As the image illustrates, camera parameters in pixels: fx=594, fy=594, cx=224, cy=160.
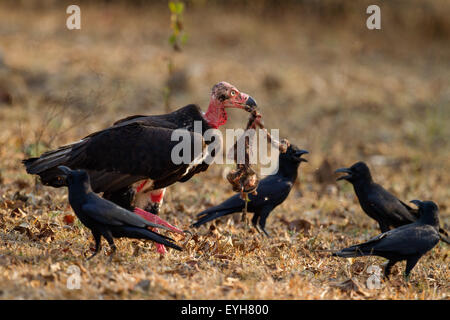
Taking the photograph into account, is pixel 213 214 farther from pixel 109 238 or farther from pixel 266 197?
pixel 109 238

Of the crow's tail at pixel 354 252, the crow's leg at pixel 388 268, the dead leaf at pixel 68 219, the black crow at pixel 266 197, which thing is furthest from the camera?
the black crow at pixel 266 197

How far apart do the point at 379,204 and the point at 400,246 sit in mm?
1148

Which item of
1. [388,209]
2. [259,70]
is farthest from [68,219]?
[259,70]

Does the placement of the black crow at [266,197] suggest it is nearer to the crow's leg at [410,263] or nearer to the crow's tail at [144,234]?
the crow's tail at [144,234]

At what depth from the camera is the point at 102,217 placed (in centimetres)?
472

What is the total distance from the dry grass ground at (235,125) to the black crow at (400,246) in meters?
0.23

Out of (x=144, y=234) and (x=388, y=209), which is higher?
(x=144, y=234)

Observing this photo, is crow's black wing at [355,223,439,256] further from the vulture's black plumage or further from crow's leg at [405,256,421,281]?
the vulture's black plumage

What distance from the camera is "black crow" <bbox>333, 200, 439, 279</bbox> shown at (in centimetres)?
505

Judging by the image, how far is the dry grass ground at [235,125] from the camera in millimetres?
4660

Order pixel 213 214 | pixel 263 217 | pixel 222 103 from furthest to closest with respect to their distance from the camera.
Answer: pixel 263 217
pixel 213 214
pixel 222 103

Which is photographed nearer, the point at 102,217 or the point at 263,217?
the point at 102,217

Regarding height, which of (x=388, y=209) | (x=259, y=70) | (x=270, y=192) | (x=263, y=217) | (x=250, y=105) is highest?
(x=259, y=70)

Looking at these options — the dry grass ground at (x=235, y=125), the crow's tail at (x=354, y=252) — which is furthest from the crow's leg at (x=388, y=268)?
the crow's tail at (x=354, y=252)
